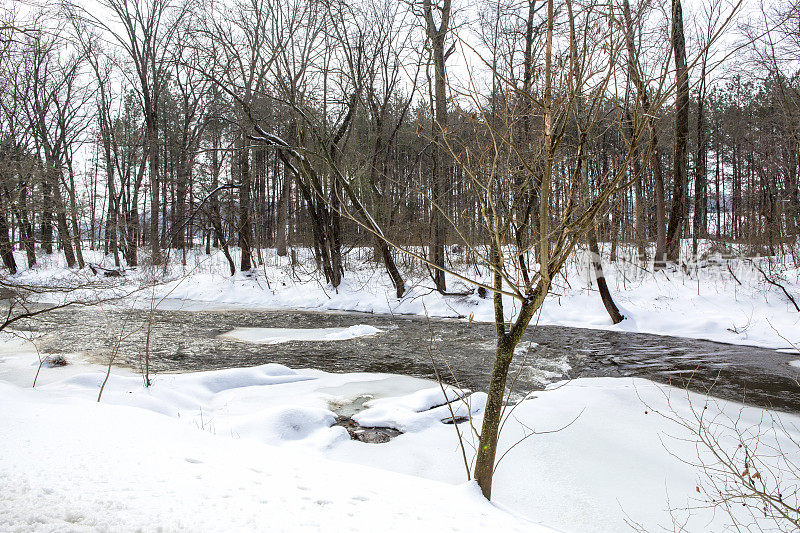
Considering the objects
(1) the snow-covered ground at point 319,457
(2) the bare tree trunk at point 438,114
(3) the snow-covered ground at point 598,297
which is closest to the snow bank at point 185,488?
(1) the snow-covered ground at point 319,457

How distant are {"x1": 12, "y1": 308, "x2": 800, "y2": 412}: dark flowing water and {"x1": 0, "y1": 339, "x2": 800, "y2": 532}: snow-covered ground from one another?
644 mm

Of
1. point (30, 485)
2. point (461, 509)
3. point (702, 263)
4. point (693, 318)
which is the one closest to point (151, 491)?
point (30, 485)

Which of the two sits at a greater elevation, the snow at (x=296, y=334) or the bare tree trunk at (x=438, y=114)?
the bare tree trunk at (x=438, y=114)

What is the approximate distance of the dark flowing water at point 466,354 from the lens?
631 centimetres

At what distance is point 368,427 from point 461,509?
2494mm

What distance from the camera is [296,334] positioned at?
33.7ft

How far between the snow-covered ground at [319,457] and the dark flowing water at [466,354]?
2.11 feet

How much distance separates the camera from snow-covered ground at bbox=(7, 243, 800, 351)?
9.52 meters

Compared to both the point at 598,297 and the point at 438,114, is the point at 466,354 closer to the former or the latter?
the point at 598,297

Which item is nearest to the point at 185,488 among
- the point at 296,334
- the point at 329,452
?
the point at 329,452

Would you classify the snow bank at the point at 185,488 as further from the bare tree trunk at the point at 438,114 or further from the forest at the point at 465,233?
the bare tree trunk at the point at 438,114

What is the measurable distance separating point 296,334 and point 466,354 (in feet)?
13.0

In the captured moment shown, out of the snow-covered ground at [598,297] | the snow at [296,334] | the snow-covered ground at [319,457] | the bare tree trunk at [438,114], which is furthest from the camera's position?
the bare tree trunk at [438,114]

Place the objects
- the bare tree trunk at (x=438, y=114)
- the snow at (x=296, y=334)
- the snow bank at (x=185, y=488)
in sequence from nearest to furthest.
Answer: the snow bank at (x=185, y=488) < the snow at (x=296, y=334) < the bare tree trunk at (x=438, y=114)
